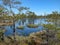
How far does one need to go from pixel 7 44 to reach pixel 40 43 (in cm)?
168

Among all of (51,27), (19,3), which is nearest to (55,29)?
(51,27)

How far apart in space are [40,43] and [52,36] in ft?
2.74

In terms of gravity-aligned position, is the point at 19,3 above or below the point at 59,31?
above

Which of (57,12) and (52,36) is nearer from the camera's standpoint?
(52,36)

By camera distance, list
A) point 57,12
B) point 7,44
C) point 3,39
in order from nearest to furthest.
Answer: point 7,44
point 3,39
point 57,12

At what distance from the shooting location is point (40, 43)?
7.44 m

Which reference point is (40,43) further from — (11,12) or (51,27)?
(11,12)

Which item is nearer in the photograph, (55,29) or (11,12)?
(11,12)

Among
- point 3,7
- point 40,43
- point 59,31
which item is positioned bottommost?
point 40,43

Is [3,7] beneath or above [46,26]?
above

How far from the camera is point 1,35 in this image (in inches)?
301

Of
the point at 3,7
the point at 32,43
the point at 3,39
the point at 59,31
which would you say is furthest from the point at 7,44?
the point at 59,31

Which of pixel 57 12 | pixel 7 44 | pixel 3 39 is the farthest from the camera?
pixel 57 12

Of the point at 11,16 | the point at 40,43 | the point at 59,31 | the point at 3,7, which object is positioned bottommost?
the point at 40,43
